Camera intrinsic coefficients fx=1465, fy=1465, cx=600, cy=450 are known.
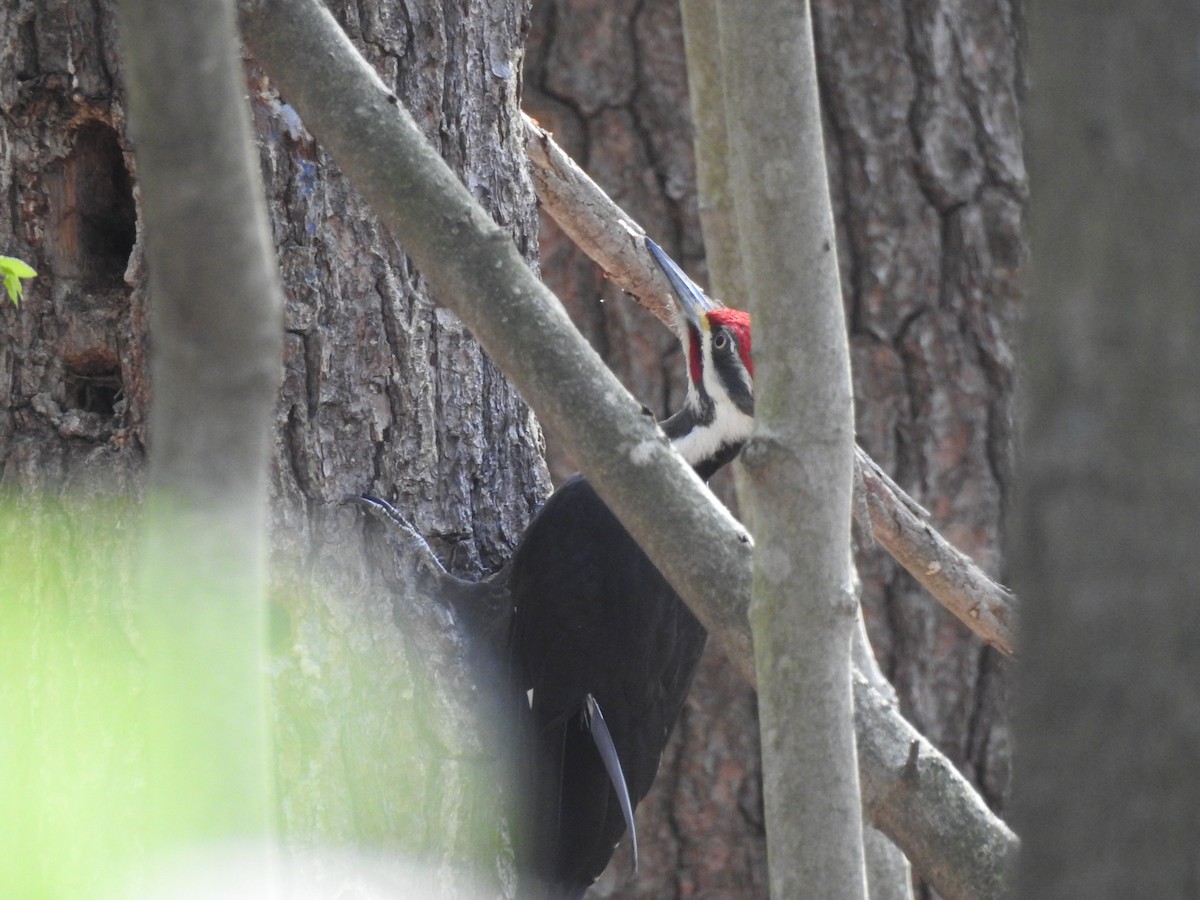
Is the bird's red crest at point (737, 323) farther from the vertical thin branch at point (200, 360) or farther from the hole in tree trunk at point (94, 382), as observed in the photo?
the vertical thin branch at point (200, 360)

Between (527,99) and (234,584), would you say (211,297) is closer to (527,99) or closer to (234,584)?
(234,584)

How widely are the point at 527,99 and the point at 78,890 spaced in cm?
282

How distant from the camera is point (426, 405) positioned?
2.05 meters

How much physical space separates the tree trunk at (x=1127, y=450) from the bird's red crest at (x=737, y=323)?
6.19 ft

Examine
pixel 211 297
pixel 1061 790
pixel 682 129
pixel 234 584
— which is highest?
pixel 682 129

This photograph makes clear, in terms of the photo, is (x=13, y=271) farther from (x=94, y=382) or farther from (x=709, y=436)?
(x=709, y=436)

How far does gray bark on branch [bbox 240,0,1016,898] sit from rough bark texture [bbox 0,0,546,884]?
0.52 metres

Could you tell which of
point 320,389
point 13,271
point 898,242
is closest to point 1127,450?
point 13,271

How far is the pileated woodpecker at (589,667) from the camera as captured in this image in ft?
7.61

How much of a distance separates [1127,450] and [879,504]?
1471mm

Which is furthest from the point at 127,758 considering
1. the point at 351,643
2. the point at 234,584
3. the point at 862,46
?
the point at 862,46

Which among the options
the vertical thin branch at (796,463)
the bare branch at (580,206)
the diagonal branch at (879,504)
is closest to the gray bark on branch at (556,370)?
the vertical thin branch at (796,463)

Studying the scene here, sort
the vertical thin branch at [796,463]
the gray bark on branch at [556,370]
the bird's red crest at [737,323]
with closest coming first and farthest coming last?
the vertical thin branch at [796,463] → the gray bark on branch at [556,370] → the bird's red crest at [737,323]

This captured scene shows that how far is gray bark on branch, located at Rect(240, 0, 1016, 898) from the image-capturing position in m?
1.32
